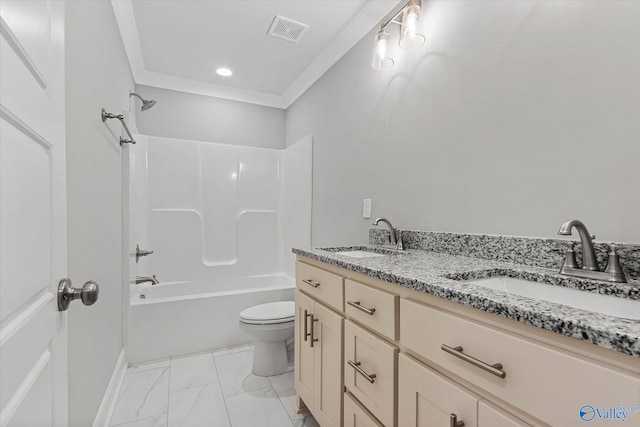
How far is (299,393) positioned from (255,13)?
2.32 metres

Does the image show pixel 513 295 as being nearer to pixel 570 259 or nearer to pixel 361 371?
pixel 570 259

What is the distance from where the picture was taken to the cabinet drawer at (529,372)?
46 centimetres

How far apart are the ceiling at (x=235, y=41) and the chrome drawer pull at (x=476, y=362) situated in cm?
183

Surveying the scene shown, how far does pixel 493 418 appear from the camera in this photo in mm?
612

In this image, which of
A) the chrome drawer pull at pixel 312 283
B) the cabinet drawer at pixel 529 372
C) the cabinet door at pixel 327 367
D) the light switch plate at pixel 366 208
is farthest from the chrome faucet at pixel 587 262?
the light switch plate at pixel 366 208

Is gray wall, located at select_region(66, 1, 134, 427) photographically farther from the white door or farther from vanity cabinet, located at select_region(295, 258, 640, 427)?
vanity cabinet, located at select_region(295, 258, 640, 427)

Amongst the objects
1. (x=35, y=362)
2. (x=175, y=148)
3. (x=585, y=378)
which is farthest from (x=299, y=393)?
(x=175, y=148)

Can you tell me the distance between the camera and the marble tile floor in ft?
5.27

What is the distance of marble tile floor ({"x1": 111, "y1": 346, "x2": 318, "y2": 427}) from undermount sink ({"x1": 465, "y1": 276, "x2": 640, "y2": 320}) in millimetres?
1230

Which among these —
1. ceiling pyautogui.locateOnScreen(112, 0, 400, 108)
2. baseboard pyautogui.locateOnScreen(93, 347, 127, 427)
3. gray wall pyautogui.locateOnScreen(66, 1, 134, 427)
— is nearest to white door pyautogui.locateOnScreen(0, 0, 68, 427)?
gray wall pyautogui.locateOnScreen(66, 1, 134, 427)

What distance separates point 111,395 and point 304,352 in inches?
46.2

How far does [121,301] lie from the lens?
2.10m

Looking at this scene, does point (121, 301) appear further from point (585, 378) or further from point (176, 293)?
point (585, 378)

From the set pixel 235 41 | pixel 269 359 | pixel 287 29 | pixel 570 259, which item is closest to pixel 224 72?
pixel 235 41
